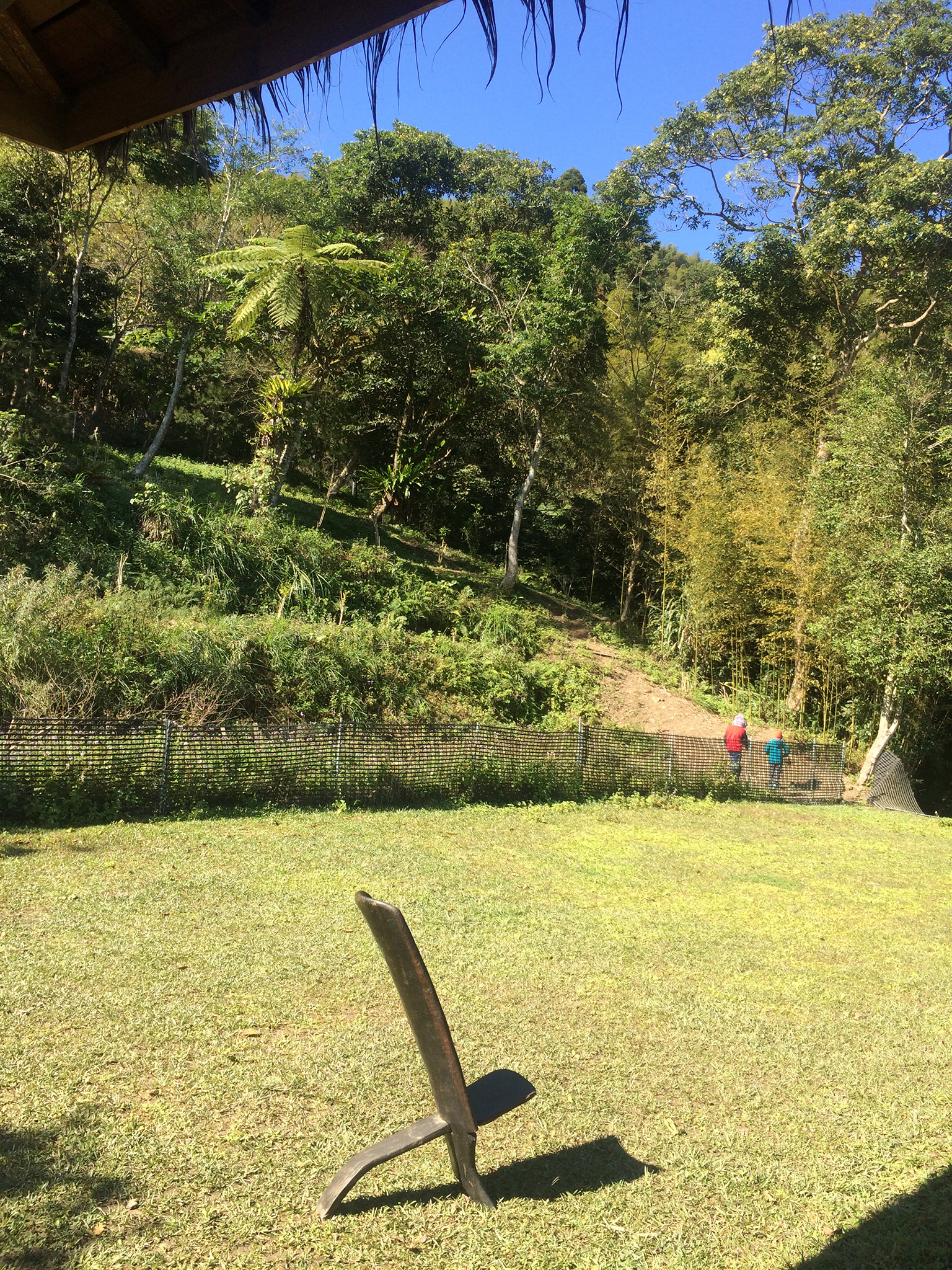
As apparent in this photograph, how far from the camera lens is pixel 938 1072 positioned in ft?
13.4

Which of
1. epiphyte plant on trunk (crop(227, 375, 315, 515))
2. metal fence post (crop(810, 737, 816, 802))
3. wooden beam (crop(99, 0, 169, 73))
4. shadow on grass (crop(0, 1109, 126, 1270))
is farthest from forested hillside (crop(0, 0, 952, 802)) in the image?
wooden beam (crop(99, 0, 169, 73))

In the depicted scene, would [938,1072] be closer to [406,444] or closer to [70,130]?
[70,130]

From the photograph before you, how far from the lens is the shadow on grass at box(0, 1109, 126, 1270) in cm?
236

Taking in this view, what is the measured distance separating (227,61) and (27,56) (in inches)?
23.0

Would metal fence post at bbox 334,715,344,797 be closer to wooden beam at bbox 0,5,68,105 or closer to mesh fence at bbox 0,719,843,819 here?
mesh fence at bbox 0,719,843,819

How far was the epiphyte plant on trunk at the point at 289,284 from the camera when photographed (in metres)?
14.4

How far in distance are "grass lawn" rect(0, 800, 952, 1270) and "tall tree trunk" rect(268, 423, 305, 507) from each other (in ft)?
29.5

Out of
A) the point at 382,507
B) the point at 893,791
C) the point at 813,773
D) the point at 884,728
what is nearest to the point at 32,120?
the point at 813,773

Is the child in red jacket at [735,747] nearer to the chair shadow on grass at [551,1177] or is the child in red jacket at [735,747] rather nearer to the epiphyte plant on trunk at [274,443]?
the epiphyte plant on trunk at [274,443]

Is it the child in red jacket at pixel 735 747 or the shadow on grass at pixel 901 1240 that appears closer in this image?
the shadow on grass at pixel 901 1240

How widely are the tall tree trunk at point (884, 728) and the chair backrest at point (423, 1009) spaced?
557 inches

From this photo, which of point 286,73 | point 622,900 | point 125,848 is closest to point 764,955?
point 622,900

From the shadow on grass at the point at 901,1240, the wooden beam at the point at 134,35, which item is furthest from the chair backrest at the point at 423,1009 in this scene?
the wooden beam at the point at 134,35

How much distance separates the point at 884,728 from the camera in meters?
15.3
